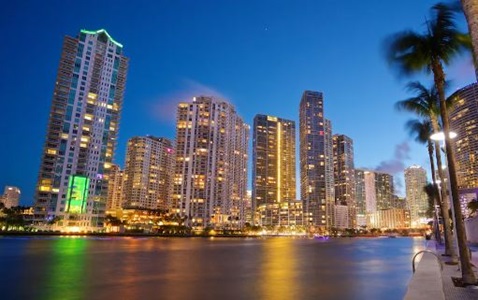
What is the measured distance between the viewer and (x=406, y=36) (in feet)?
51.8

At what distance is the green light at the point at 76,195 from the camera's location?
151500 mm

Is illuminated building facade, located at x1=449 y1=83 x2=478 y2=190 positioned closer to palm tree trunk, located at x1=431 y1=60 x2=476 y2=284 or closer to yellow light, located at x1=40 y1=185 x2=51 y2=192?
palm tree trunk, located at x1=431 y1=60 x2=476 y2=284

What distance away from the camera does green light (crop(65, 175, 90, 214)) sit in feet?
497

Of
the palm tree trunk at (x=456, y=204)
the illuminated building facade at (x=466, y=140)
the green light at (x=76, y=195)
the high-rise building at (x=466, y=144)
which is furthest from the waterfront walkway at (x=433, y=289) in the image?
the green light at (x=76, y=195)

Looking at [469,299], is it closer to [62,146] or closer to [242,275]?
[242,275]

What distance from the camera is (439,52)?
15641 mm

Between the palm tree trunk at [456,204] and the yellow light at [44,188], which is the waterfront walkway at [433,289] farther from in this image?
the yellow light at [44,188]

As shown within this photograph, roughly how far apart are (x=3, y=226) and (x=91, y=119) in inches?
2200

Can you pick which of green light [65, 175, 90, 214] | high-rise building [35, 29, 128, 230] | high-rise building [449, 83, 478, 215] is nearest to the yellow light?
high-rise building [35, 29, 128, 230]

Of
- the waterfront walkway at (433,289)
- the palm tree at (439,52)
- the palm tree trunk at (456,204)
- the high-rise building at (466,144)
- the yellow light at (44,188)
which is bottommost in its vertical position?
the waterfront walkway at (433,289)

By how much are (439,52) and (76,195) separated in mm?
160218

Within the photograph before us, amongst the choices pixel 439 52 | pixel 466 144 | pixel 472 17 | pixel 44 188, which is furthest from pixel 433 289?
Answer: pixel 44 188

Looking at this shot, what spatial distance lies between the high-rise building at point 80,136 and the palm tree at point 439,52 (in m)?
156

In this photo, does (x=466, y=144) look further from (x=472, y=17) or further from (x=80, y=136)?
(x=80, y=136)
